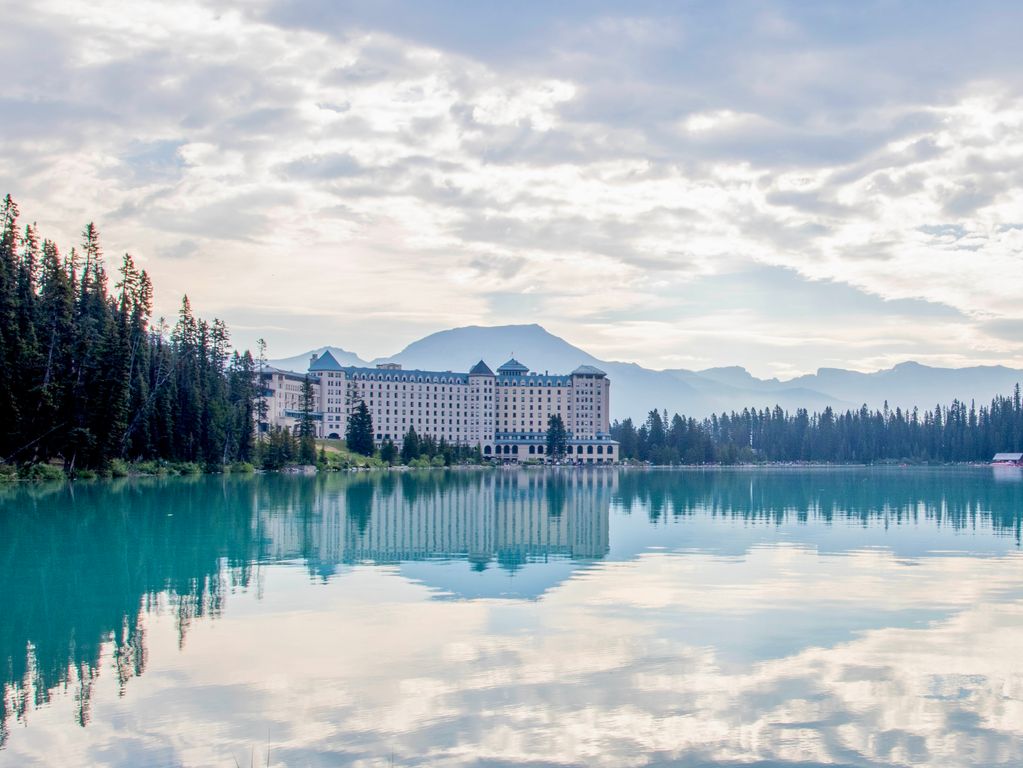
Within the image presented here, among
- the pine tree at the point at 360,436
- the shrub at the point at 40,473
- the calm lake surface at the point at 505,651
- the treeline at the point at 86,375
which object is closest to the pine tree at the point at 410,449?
the pine tree at the point at 360,436

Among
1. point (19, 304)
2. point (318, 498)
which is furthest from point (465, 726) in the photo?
point (19, 304)

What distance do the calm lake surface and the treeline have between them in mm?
33907

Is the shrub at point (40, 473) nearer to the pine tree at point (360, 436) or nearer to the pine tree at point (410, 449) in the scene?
the pine tree at point (360, 436)

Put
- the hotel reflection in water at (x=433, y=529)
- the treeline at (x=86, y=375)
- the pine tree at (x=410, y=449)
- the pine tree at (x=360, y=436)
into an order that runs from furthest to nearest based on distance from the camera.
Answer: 1. the pine tree at (x=410, y=449)
2. the pine tree at (x=360, y=436)
3. the treeline at (x=86, y=375)
4. the hotel reflection in water at (x=433, y=529)

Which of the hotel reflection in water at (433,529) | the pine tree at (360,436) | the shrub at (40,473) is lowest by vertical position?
the hotel reflection in water at (433,529)

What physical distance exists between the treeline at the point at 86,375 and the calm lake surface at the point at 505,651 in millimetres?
33907

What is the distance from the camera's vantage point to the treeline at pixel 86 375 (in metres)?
66.8

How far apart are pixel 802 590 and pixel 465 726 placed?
13.9 meters

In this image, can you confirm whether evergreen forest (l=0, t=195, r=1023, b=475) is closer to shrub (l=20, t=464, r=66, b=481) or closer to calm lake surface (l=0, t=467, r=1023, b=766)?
shrub (l=20, t=464, r=66, b=481)

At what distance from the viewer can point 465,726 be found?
42.7ft

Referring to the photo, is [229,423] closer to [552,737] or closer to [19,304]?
[19,304]

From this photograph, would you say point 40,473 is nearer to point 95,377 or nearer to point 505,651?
point 95,377

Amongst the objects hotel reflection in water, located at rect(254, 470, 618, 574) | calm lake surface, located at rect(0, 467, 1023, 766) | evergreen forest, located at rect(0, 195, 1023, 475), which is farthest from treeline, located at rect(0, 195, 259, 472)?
calm lake surface, located at rect(0, 467, 1023, 766)

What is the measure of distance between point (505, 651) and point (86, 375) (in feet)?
217
